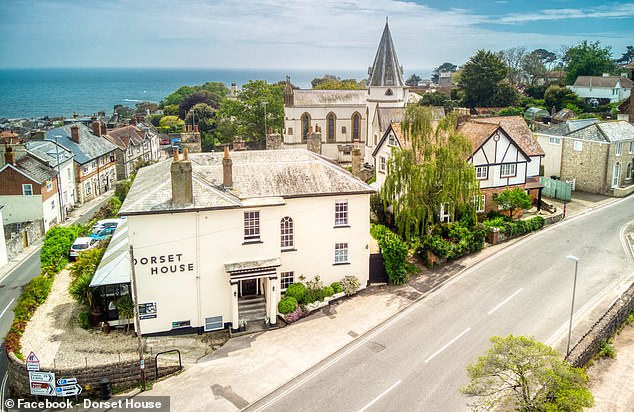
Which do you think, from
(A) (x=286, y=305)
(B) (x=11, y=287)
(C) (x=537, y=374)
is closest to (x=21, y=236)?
(B) (x=11, y=287)

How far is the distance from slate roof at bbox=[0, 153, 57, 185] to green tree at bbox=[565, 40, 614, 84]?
322 ft

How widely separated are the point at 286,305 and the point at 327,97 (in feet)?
167

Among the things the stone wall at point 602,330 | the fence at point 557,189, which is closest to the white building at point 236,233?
the stone wall at point 602,330

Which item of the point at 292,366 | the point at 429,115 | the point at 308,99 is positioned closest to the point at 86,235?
the point at 292,366

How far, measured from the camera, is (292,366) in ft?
80.7

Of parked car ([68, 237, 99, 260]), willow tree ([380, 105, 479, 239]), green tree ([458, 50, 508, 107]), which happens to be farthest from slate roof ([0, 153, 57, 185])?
green tree ([458, 50, 508, 107])

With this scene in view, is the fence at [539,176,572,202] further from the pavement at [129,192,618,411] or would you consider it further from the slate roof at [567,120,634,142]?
the pavement at [129,192,618,411]

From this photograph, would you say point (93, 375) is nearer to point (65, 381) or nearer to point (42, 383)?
point (65, 381)

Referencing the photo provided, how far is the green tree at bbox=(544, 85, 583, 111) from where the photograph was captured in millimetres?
95625

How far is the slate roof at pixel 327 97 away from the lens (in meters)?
74.3

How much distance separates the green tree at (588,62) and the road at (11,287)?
103 meters

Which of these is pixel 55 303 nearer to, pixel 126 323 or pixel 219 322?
pixel 126 323

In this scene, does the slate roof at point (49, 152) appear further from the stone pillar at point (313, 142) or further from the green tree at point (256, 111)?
the green tree at point (256, 111)

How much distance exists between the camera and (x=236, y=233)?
28156 mm
